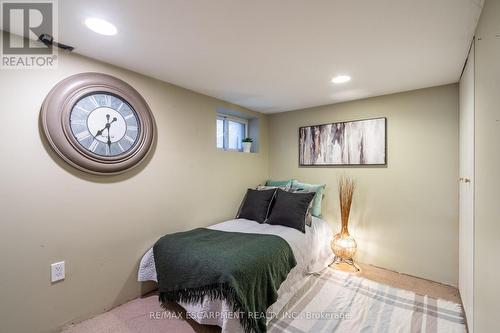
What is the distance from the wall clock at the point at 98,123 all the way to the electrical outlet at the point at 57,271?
27.7 inches

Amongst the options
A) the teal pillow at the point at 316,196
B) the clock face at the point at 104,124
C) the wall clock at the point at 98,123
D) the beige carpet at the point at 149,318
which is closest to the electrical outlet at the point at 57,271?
the beige carpet at the point at 149,318

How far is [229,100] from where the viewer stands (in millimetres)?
2934

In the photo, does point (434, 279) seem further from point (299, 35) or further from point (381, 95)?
point (299, 35)

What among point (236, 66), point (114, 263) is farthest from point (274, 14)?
point (114, 263)

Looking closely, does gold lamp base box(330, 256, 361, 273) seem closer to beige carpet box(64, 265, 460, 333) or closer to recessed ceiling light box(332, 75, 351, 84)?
beige carpet box(64, 265, 460, 333)

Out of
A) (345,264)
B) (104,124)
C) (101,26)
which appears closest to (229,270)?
(104,124)

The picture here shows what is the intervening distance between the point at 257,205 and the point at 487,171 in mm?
2049

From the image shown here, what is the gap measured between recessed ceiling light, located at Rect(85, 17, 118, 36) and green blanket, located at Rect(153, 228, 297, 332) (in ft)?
5.28

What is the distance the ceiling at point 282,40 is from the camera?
123cm

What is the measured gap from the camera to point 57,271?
64.1 inches

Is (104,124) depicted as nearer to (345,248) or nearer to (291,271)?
(291,271)

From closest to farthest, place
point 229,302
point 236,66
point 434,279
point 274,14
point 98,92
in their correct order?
point 274,14 < point 229,302 < point 98,92 < point 236,66 < point 434,279

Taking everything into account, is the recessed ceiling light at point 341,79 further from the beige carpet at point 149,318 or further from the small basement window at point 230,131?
the beige carpet at point 149,318

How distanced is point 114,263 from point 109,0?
6.19ft
